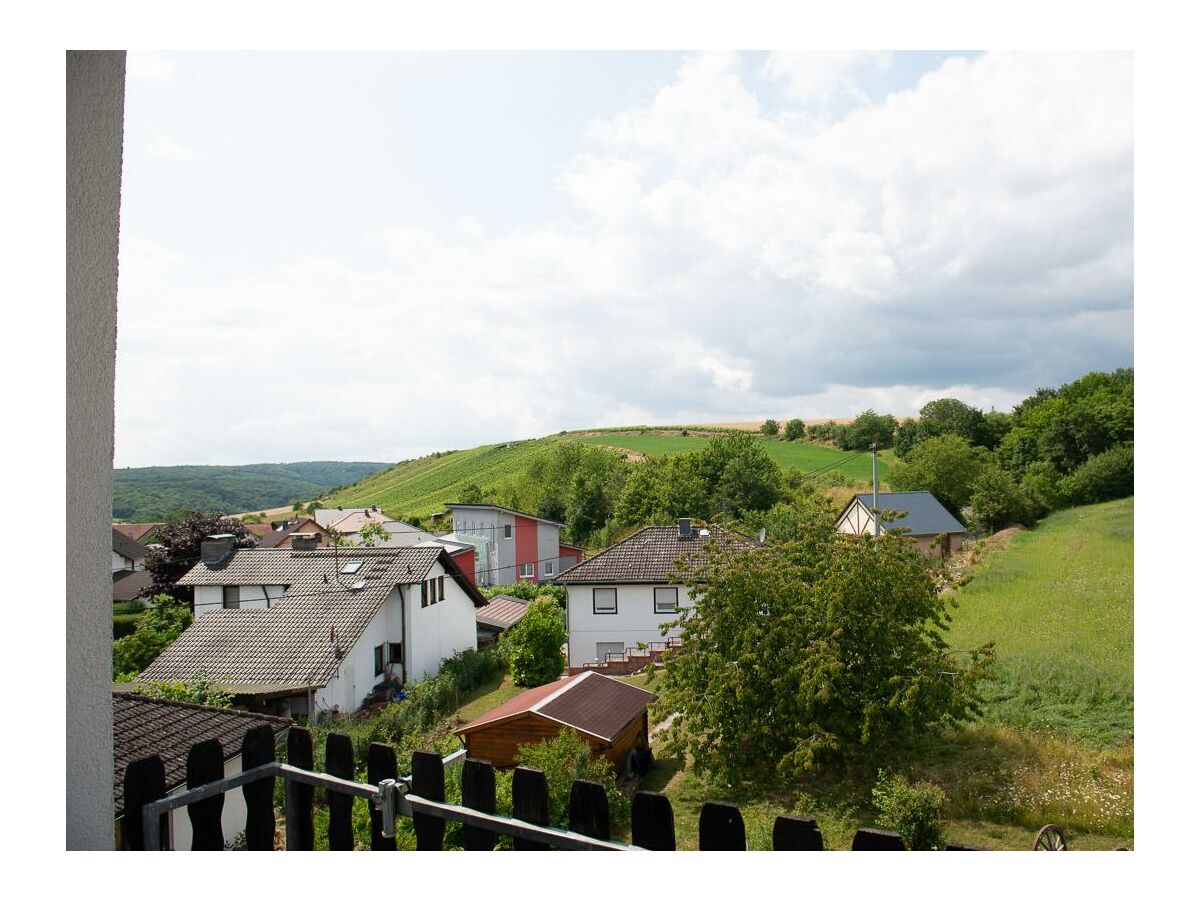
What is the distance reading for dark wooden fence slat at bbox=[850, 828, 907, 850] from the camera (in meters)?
0.91

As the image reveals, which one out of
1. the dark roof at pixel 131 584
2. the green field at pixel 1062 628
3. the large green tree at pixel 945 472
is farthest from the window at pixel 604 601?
the large green tree at pixel 945 472

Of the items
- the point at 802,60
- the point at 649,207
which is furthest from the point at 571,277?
the point at 802,60

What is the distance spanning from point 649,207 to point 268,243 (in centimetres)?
180

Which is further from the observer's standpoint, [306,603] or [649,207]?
[306,603]

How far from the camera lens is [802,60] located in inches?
68.4

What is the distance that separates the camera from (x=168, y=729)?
7.61 ft

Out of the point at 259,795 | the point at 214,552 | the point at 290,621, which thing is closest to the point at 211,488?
the point at 214,552

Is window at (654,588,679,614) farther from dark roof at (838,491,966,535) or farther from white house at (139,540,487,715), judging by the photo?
dark roof at (838,491,966,535)

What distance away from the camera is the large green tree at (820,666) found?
6.88 metres

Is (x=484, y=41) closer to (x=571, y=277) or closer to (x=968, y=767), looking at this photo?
(x=571, y=277)

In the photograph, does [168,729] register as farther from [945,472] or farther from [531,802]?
[945,472]

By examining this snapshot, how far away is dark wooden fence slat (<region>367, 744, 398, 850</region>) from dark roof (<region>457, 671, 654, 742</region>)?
589 cm

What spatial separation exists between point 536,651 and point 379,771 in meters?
11.1

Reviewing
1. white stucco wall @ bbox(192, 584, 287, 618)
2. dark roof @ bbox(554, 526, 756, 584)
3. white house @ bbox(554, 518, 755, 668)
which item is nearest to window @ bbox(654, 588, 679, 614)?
white house @ bbox(554, 518, 755, 668)
